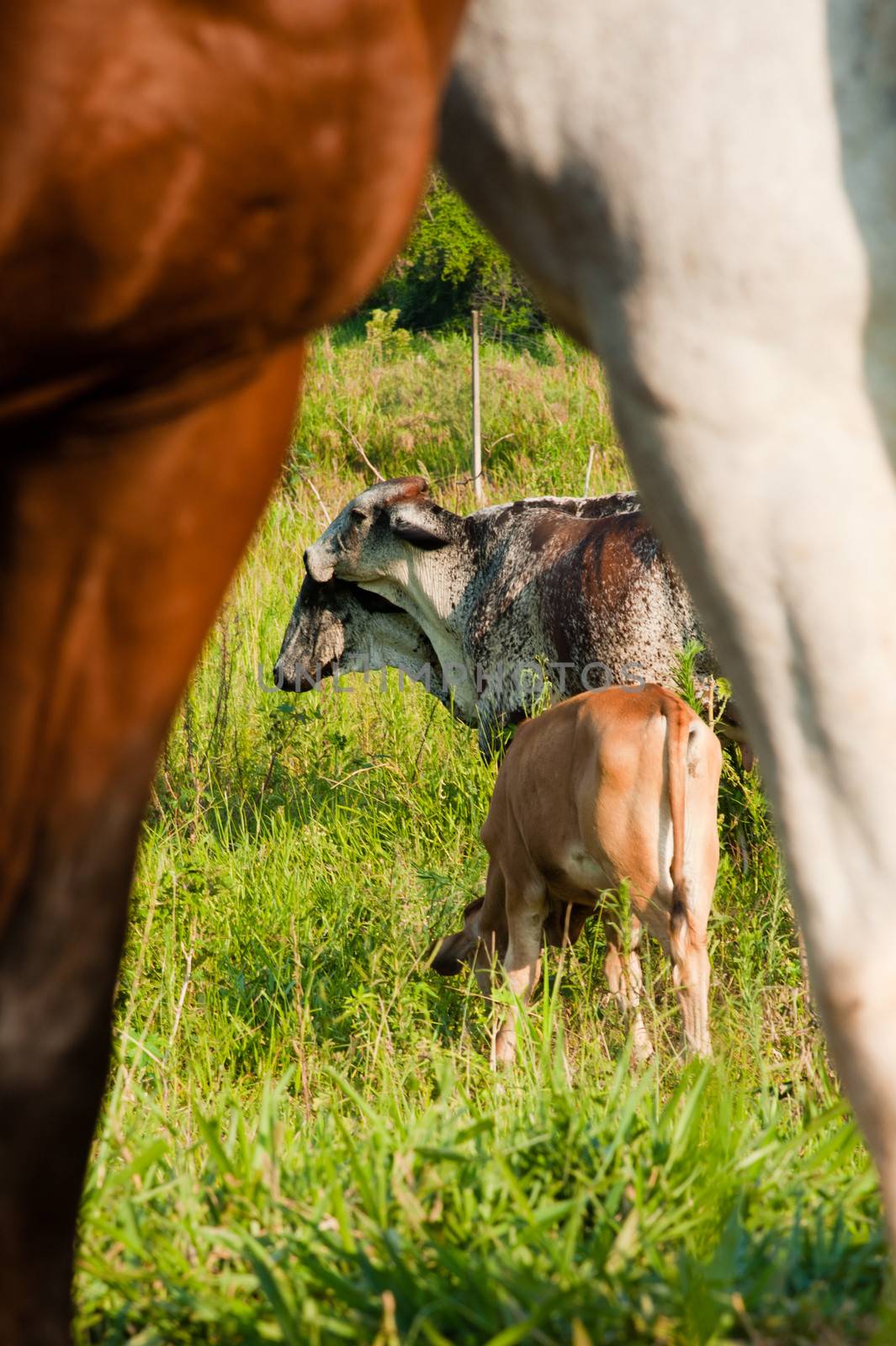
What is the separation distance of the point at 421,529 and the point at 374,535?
341 mm

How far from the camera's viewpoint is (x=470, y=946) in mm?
4934

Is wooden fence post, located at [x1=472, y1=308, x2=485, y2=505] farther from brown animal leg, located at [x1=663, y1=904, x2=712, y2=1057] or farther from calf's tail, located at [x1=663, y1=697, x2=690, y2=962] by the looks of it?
brown animal leg, located at [x1=663, y1=904, x2=712, y2=1057]

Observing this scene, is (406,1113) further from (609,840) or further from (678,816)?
(609,840)

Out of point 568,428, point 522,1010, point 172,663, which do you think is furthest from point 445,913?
point 568,428

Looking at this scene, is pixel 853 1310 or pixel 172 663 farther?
pixel 853 1310

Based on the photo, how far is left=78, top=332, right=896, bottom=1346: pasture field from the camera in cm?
135

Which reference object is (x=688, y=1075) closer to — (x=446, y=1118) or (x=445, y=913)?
(x=446, y=1118)

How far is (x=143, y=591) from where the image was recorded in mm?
831

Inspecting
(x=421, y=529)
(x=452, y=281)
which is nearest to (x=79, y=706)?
(x=421, y=529)

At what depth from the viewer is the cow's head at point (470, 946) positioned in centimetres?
474

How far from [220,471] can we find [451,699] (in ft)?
18.1

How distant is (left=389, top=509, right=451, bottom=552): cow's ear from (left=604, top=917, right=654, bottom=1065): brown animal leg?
7.08 feet

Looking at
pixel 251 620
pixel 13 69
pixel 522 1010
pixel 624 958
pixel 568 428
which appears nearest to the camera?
pixel 13 69

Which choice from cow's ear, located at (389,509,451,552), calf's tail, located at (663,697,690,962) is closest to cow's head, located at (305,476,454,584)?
cow's ear, located at (389,509,451,552)
